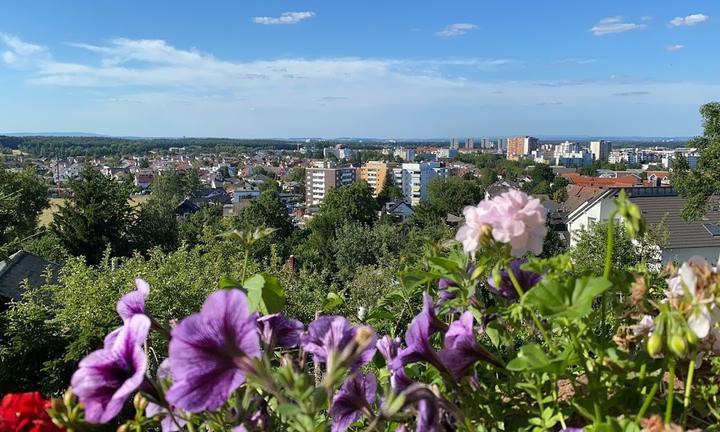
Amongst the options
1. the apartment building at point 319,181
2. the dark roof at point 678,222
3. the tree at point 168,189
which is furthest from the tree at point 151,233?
the apartment building at point 319,181

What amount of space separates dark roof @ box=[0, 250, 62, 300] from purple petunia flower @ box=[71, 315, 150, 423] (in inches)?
489

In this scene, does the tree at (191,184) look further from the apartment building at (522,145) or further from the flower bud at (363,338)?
the apartment building at (522,145)

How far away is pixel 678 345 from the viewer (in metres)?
0.67

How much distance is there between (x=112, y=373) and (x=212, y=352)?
0.18 m

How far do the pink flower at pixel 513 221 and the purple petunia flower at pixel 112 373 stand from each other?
0.48 meters

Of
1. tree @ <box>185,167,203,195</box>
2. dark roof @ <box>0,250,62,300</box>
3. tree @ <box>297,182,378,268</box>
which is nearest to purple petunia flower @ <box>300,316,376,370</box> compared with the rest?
dark roof @ <box>0,250,62,300</box>

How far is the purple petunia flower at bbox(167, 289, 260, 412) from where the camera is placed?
67cm

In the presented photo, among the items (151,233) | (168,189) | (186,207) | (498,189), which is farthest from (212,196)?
(498,189)

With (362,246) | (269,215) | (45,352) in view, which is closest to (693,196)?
(362,246)

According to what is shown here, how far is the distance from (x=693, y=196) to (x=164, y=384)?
61.8 feet

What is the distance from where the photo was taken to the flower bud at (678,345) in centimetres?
67

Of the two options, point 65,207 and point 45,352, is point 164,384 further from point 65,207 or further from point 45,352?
point 65,207

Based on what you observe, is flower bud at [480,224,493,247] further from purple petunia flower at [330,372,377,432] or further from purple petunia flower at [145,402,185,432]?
purple petunia flower at [145,402,185,432]

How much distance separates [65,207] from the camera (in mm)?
18938
